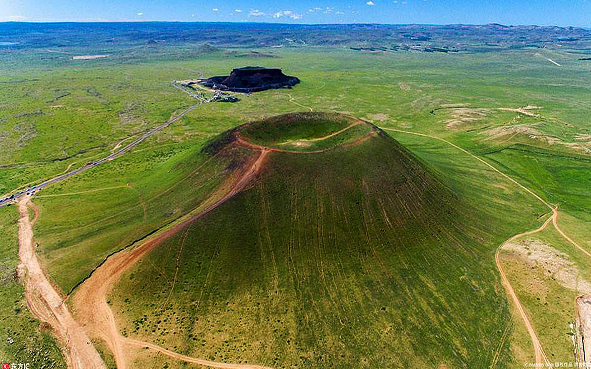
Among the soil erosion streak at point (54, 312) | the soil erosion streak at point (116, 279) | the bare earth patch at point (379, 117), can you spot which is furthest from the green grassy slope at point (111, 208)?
the bare earth patch at point (379, 117)

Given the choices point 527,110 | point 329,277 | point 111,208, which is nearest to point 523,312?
point 329,277

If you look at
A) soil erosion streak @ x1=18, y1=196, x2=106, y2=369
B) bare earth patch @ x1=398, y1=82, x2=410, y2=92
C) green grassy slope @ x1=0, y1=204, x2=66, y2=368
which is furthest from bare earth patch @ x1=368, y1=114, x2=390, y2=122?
green grassy slope @ x1=0, y1=204, x2=66, y2=368

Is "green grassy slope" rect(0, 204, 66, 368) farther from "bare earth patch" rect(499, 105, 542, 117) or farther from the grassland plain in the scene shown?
"bare earth patch" rect(499, 105, 542, 117)

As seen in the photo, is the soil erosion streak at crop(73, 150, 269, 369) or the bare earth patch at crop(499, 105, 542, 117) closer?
the soil erosion streak at crop(73, 150, 269, 369)

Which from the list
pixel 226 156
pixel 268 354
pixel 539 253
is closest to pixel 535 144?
pixel 539 253

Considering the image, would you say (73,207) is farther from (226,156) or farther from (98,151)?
(98,151)

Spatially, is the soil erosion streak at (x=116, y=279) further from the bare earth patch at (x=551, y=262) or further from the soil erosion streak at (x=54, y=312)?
the bare earth patch at (x=551, y=262)
